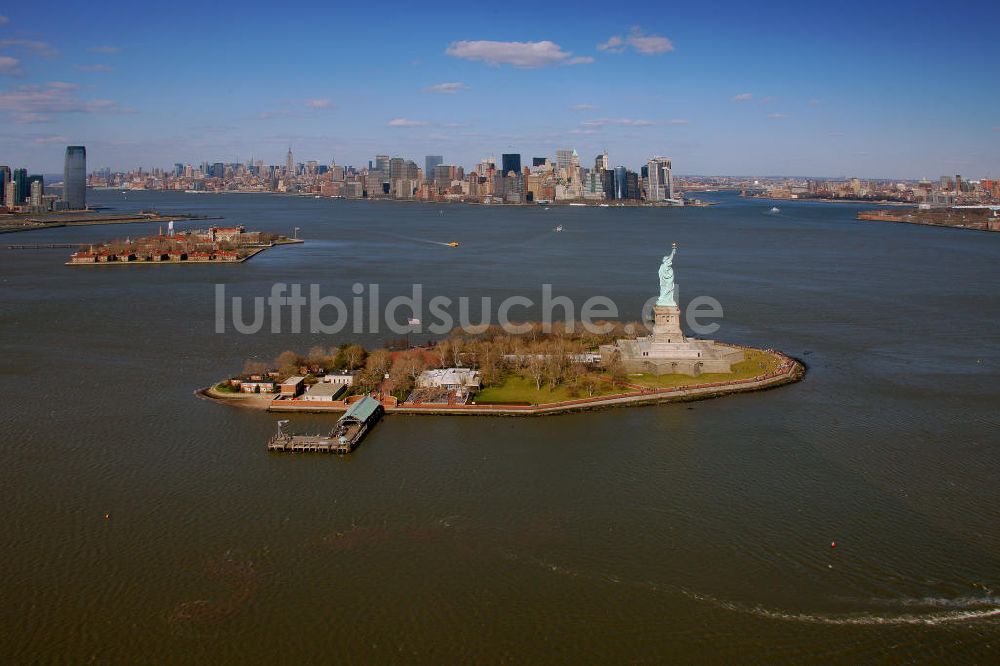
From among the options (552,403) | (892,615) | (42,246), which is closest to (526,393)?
(552,403)

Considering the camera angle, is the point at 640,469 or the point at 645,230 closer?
the point at 640,469

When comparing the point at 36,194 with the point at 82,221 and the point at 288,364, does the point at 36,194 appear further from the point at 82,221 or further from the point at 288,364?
the point at 288,364

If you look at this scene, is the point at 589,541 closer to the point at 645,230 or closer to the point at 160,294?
the point at 160,294

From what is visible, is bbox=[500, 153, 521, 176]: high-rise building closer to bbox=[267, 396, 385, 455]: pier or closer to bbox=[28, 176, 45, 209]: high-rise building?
bbox=[28, 176, 45, 209]: high-rise building

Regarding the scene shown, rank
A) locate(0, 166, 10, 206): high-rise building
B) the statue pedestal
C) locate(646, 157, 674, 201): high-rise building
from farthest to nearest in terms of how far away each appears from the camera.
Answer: locate(646, 157, 674, 201): high-rise building, locate(0, 166, 10, 206): high-rise building, the statue pedestal

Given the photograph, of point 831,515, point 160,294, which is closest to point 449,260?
point 160,294

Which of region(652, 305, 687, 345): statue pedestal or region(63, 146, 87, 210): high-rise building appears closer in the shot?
region(652, 305, 687, 345): statue pedestal

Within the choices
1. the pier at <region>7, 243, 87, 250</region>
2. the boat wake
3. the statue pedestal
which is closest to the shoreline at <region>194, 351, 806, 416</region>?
the statue pedestal

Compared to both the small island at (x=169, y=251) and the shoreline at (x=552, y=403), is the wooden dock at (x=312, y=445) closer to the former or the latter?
the shoreline at (x=552, y=403)

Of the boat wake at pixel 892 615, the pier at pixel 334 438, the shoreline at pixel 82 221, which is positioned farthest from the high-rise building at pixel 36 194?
the boat wake at pixel 892 615
